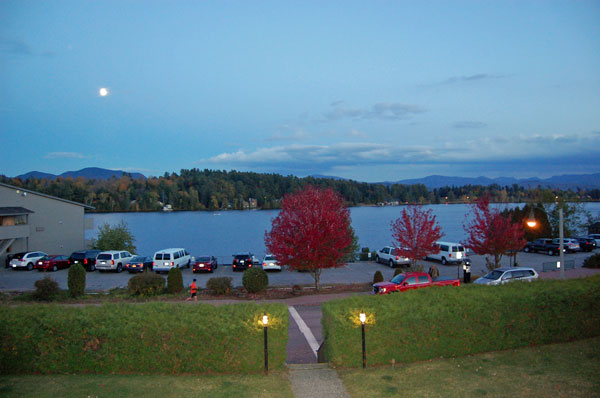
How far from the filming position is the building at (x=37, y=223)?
4134 cm

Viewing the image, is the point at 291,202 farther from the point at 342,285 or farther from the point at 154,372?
the point at 154,372

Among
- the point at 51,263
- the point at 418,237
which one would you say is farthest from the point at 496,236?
the point at 51,263

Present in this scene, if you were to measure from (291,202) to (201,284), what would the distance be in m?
8.93

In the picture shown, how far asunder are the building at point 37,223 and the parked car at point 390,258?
3232 cm

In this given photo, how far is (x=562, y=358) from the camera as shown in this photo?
9984mm

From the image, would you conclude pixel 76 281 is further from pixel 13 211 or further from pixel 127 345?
pixel 13 211

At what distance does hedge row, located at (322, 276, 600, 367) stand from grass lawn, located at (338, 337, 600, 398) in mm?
308

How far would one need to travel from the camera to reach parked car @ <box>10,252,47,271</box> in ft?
117

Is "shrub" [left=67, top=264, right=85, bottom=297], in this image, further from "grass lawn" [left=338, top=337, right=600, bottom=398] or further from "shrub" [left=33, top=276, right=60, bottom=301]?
"grass lawn" [left=338, top=337, right=600, bottom=398]

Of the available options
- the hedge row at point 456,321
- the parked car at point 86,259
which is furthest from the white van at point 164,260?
the hedge row at point 456,321

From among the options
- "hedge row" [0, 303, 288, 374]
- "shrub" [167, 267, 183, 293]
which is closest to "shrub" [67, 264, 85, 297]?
"shrub" [167, 267, 183, 293]

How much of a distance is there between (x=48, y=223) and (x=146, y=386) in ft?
141

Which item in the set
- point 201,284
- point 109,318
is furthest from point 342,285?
point 109,318

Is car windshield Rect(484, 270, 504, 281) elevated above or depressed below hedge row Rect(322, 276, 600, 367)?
below
